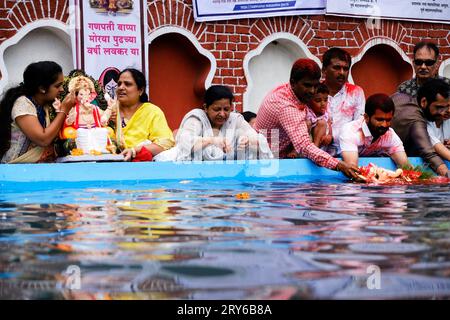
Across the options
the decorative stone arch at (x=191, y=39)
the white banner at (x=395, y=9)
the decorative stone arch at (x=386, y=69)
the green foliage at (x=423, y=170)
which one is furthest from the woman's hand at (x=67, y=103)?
the decorative stone arch at (x=386, y=69)

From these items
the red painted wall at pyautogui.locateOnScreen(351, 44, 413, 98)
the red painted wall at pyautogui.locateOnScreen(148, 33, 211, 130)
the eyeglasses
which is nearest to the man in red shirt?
the eyeglasses

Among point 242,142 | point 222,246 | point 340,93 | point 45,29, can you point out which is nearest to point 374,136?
point 340,93

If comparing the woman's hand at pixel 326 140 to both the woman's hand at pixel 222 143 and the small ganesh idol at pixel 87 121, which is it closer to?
the woman's hand at pixel 222 143

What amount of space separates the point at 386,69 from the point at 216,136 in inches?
271

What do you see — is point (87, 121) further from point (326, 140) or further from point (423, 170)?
point (423, 170)

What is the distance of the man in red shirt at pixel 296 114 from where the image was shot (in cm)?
728

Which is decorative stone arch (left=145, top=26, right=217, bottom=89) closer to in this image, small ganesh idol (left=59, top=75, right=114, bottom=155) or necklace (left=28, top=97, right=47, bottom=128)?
small ganesh idol (left=59, top=75, right=114, bottom=155)

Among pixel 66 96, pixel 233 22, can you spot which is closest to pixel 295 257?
pixel 66 96

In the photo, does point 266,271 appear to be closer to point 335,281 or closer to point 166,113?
point 335,281

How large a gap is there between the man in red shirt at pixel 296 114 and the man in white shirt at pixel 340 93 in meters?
0.63

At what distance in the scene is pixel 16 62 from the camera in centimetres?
1059

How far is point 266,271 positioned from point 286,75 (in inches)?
398

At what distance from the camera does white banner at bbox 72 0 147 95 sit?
33.5 feet

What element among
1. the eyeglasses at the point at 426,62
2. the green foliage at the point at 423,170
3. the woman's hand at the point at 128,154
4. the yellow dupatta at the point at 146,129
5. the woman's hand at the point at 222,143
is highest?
the eyeglasses at the point at 426,62
